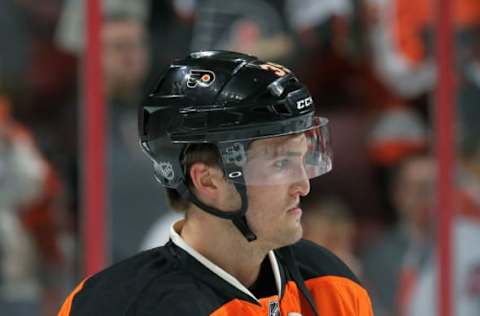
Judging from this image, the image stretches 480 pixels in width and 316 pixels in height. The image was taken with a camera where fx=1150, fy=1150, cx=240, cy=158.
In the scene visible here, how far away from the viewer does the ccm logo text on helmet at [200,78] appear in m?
1.72

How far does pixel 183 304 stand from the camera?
1.63m

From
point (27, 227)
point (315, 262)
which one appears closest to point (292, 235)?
point (315, 262)

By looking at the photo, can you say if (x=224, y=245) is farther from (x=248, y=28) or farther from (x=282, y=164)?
(x=248, y=28)

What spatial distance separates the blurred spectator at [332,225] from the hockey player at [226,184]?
2.09 meters

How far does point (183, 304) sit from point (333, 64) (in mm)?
2416

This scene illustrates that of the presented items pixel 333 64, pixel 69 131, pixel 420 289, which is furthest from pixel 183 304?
pixel 420 289

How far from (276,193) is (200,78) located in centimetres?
21

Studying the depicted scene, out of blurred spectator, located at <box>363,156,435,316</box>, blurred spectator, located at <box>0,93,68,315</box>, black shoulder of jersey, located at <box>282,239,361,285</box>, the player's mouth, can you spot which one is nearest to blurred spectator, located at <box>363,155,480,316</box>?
blurred spectator, located at <box>363,156,435,316</box>

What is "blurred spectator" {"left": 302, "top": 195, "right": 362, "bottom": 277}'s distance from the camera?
3.91 meters

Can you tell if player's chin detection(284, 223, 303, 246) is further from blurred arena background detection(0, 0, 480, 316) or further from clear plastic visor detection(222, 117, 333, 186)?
blurred arena background detection(0, 0, 480, 316)

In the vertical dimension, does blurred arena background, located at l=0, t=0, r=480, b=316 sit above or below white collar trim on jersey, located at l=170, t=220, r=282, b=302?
below

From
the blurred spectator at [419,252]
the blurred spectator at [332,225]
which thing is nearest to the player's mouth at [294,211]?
the blurred spectator at [332,225]

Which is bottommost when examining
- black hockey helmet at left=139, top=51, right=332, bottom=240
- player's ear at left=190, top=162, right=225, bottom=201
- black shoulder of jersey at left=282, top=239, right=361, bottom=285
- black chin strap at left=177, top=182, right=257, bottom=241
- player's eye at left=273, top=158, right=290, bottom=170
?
black shoulder of jersey at left=282, top=239, right=361, bottom=285

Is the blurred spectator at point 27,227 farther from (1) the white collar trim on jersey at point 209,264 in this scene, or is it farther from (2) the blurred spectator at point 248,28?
(1) the white collar trim on jersey at point 209,264
